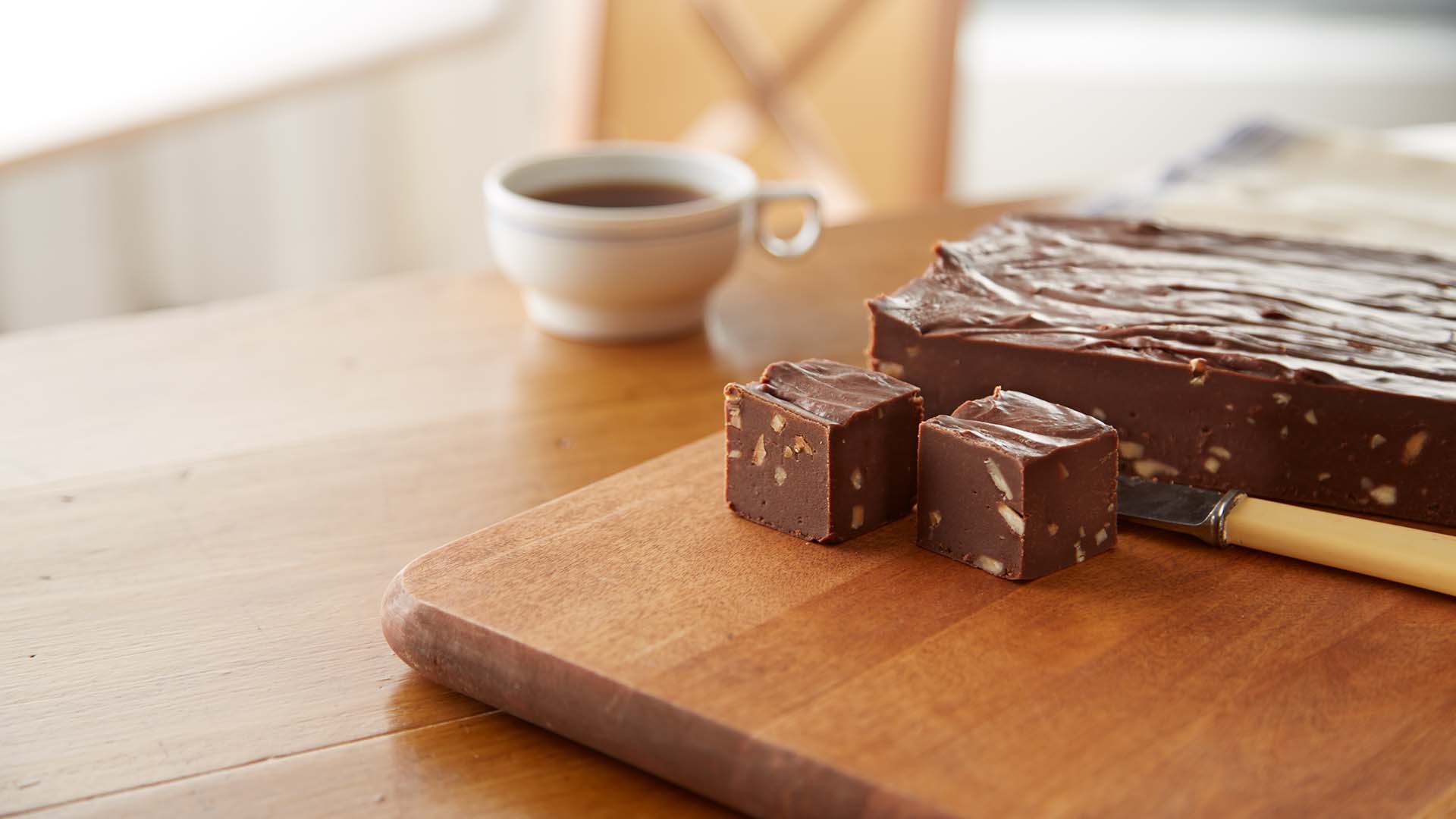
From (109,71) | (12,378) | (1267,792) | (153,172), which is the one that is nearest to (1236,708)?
(1267,792)

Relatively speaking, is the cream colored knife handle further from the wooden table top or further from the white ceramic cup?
the white ceramic cup

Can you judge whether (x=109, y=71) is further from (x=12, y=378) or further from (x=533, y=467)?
(x=533, y=467)

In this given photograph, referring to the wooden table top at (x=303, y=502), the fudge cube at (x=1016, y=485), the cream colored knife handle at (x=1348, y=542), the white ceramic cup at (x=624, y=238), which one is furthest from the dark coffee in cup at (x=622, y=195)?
the cream colored knife handle at (x=1348, y=542)

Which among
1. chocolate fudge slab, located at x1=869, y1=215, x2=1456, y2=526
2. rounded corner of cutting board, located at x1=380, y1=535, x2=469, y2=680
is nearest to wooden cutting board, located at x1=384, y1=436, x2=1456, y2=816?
rounded corner of cutting board, located at x1=380, y1=535, x2=469, y2=680

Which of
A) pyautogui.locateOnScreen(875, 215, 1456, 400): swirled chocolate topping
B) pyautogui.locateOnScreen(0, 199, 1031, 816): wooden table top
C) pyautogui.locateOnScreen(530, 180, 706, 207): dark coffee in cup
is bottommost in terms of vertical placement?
pyautogui.locateOnScreen(0, 199, 1031, 816): wooden table top

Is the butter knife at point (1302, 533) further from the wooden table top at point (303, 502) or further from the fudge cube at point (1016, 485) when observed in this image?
the wooden table top at point (303, 502)

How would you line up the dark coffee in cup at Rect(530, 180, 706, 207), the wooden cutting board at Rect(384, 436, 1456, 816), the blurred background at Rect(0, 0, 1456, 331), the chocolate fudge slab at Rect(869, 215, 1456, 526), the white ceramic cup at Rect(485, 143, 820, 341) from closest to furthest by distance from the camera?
1. the wooden cutting board at Rect(384, 436, 1456, 816)
2. the chocolate fudge slab at Rect(869, 215, 1456, 526)
3. the white ceramic cup at Rect(485, 143, 820, 341)
4. the dark coffee in cup at Rect(530, 180, 706, 207)
5. the blurred background at Rect(0, 0, 1456, 331)
